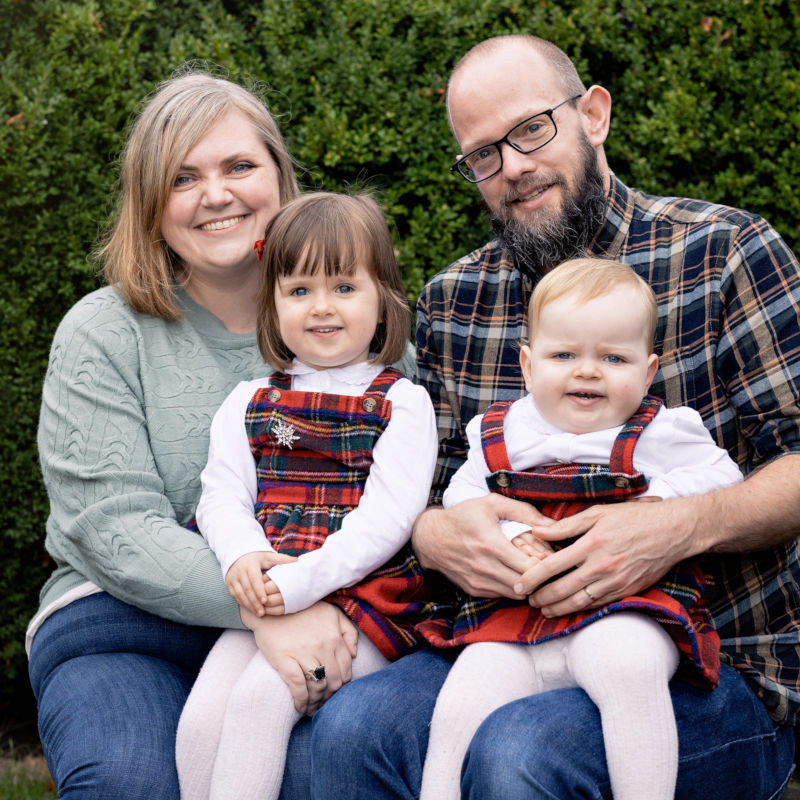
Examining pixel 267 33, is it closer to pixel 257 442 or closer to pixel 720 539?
pixel 257 442

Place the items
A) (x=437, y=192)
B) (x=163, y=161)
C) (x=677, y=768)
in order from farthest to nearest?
(x=437, y=192) < (x=163, y=161) < (x=677, y=768)

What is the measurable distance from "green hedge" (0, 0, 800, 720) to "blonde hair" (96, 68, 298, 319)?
73 cm

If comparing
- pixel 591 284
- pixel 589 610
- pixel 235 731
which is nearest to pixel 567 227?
pixel 591 284

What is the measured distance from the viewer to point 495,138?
9.62 feet

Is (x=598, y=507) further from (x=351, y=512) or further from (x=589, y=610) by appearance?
(x=351, y=512)

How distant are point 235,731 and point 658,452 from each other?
1.23 m

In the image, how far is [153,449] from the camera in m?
2.84

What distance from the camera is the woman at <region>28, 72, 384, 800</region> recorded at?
94.7 inches

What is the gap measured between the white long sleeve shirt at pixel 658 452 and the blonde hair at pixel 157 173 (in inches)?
47.8

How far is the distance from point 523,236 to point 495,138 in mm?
309

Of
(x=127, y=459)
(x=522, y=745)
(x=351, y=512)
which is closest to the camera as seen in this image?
(x=522, y=745)

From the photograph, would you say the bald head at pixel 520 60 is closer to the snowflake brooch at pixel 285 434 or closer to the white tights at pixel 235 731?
the snowflake brooch at pixel 285 434

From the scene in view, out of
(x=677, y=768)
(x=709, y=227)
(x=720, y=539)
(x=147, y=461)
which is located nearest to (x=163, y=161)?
(x=147, y=461)

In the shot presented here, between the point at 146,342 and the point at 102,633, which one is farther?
the point at 146,342
